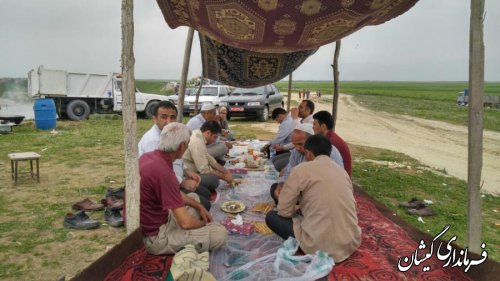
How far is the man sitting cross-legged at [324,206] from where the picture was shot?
3002mm

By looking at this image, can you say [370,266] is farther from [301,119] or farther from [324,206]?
[301,119]

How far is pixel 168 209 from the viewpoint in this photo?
2965mm

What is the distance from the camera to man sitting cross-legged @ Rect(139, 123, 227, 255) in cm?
291

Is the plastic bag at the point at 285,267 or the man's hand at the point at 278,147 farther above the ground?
the man's hand at the point at 278,147

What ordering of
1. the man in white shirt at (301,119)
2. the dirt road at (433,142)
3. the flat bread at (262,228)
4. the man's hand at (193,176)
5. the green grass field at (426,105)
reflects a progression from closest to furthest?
the flat bread at (262,228) → the man's hand at (193,176) → the man in white shirt at (301,119) → the dirt road at (433,142) → the green grass field at (426,105)

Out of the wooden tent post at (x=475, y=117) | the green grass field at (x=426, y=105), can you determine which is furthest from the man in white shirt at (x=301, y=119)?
the green grass field at (x=426, y=105)

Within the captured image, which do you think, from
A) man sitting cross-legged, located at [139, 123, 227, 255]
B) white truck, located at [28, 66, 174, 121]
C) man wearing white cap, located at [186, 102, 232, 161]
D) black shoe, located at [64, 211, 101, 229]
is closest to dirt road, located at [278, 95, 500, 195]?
man wearing white cap, located at [186, 102, 232, 161]

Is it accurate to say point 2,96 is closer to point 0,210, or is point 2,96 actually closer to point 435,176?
point 0,210

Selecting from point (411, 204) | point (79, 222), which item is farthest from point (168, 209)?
point (411, 204)

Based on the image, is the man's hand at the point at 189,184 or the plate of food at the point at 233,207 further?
the plate of food at the point at 233,207

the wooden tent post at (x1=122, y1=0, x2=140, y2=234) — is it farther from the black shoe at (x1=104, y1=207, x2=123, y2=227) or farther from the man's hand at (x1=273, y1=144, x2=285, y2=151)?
the man's hand at (x1=273, y1=144, x2=285, y2=151)

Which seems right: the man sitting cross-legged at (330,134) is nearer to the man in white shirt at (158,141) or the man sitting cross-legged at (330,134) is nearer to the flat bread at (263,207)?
the flat bread at (263,207)

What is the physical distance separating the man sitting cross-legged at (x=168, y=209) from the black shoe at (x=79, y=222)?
5.21ft

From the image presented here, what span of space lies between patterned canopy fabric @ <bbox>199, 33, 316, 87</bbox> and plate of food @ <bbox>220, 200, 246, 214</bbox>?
3108mm
